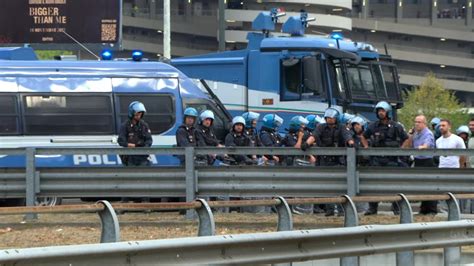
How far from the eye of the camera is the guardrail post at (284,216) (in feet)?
29.6

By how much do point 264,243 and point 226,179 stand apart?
22.5ft

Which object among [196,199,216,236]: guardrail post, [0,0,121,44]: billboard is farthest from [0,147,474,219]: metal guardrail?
[0,0,121,44]: billboard

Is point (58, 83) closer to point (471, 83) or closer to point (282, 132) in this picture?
point (282, 132)

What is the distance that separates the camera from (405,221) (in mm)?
9844

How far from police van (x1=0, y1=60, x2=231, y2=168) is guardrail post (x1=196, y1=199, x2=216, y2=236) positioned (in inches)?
404

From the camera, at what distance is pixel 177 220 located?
47.1 feet

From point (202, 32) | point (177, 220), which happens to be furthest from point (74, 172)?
point (202, 32)

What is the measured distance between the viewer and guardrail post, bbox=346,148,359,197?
14.5 metres

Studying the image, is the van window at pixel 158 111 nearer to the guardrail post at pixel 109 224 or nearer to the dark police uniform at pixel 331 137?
the dark police uniform at pixel 331 137

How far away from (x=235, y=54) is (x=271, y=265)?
51.6ft

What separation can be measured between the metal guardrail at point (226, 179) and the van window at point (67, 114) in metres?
4.11

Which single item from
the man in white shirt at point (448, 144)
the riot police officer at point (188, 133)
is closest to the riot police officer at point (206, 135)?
the riot police officer at point (188, 133)

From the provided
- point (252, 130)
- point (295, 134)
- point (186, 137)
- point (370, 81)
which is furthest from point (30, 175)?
point (370, 81)

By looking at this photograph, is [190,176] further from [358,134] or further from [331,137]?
[358,134]
